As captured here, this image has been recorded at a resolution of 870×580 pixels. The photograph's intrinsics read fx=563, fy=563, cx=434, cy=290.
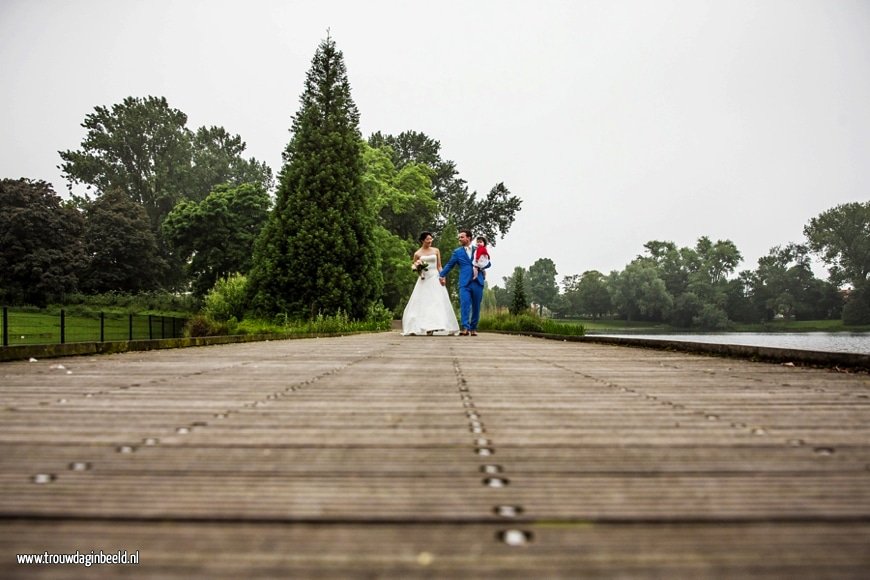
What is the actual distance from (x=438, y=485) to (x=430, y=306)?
41.1 ft

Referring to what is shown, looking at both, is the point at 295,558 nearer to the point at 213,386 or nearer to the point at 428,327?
the point at 213,386

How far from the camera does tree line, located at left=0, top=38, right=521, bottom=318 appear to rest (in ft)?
80.3

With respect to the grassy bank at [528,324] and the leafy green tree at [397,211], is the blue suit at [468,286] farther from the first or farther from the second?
the leafy green tree at [397,211]

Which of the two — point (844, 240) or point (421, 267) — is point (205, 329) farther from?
point (844, 240)

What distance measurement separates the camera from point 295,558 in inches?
40.3

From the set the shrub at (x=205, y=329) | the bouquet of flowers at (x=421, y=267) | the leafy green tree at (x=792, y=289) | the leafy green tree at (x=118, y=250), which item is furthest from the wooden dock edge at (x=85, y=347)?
the leafy green tree at (x=792, y=289)

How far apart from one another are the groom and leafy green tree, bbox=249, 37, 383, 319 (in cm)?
A: 1061

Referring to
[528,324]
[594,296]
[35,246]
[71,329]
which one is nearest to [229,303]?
[71,329]

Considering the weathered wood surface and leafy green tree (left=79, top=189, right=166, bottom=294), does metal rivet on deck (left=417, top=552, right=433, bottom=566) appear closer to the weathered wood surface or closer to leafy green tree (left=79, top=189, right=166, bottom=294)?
the weathered wood surface

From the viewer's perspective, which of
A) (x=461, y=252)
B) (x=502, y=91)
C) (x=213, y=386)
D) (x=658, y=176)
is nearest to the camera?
(x=213, y=386)

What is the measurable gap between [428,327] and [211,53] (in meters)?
61.8

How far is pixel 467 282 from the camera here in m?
14.0

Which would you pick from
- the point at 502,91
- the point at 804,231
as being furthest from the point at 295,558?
the point at 502,91

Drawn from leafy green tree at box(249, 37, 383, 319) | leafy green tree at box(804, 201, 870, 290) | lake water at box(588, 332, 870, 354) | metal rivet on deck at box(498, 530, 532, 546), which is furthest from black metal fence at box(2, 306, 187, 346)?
leafy green tree at box(804, 201, 870, 290)
